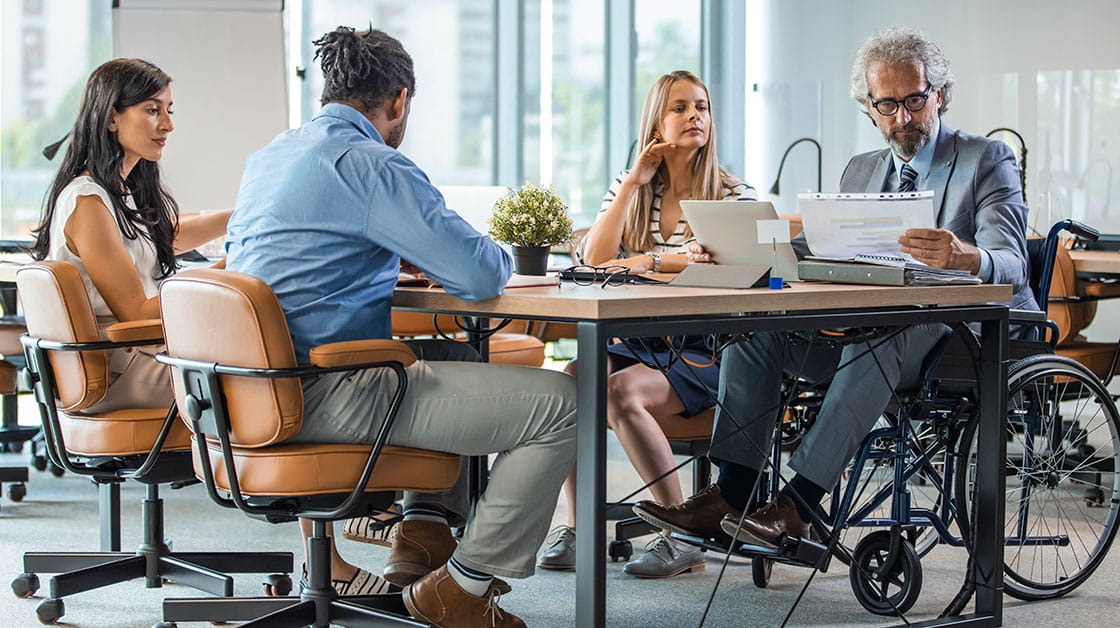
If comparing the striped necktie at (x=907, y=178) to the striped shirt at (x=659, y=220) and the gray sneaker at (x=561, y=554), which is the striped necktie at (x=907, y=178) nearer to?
the striped shirt at (x=659, y=220)

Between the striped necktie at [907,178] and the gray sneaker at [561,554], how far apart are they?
118 cm

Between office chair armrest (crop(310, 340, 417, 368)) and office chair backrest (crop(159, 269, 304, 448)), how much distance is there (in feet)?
0.16

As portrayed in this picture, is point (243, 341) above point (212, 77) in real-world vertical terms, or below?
below

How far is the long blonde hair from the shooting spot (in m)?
3.46

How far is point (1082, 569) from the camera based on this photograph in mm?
2932

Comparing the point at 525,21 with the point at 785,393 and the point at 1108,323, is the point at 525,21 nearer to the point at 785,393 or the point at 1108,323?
the point at 1108,323

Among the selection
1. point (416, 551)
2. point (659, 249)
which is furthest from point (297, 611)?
point (659, 249)

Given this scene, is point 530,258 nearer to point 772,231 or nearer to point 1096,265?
point 772,231

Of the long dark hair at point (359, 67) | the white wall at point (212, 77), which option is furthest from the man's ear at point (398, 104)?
the white wall at point (212, 77)

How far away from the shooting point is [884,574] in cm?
267

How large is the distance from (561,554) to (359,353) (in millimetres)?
1247

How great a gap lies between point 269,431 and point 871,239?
1197 mm

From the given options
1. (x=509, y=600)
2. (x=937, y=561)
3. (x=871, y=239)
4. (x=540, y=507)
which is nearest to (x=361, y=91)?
(x=540, y=507)

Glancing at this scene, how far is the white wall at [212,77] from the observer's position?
583 centimetres
